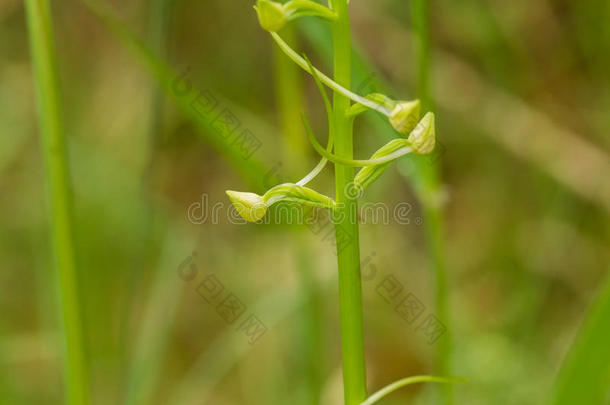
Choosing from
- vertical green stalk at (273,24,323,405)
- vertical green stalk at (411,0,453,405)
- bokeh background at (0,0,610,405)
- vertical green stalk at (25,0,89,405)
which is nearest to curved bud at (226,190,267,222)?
vertical green stalk at (25,0,89,405)

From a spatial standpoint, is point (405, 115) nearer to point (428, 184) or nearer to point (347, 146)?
point (347, 146)

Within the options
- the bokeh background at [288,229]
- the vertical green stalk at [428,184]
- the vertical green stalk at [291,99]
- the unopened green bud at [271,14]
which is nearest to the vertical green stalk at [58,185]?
the unopened green bud at [271,14]

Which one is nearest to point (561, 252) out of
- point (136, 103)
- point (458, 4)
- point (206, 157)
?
point (458, 4)

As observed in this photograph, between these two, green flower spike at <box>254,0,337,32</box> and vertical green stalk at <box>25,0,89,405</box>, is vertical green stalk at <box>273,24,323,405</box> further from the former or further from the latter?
green flower spike at <box>254,0,337,32</box>

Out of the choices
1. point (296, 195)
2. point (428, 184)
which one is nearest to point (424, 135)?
point (296, 195)

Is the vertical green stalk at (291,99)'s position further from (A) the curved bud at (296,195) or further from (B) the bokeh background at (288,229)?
(A) the curved bud at (296,195)

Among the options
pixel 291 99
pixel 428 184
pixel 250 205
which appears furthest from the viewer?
pixel 291 99

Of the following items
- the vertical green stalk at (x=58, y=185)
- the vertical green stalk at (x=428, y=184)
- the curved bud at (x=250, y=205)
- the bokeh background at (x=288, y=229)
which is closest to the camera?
the curved bud at (x=250, y=205)
